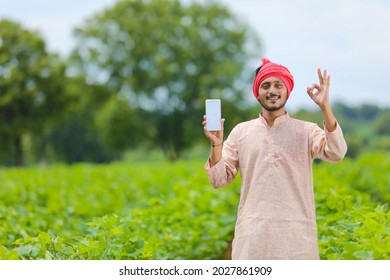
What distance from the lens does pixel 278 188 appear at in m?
3.95

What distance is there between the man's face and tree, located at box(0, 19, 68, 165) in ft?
112

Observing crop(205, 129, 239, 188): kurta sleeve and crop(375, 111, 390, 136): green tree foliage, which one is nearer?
crop(205, 129, 239, 188): kurta sleeve

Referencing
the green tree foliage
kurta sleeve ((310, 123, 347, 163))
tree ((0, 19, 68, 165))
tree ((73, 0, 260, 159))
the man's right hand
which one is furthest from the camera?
tree ((73, 0, 260, 159))

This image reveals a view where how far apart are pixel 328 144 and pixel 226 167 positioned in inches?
26.3

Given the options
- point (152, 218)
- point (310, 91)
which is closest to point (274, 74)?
point (310, 91)

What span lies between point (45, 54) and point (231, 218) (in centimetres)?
3561

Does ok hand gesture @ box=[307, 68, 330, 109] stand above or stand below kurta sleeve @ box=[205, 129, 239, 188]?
above

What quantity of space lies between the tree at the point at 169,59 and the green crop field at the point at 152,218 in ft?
83.4

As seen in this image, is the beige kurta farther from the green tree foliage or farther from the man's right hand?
the green tree foliage

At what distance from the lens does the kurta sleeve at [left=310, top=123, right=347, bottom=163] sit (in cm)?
377

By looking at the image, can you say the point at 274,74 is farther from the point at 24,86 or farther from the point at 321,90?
the point at 24,86

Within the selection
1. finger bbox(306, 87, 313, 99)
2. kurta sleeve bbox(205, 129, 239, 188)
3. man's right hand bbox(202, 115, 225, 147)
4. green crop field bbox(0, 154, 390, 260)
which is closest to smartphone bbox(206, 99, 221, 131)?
man's right hand bbox(202, 115, 225, 147)

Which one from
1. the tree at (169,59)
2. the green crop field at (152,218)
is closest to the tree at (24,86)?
the tree at (169,59)

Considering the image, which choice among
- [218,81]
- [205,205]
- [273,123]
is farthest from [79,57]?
[273,123]
